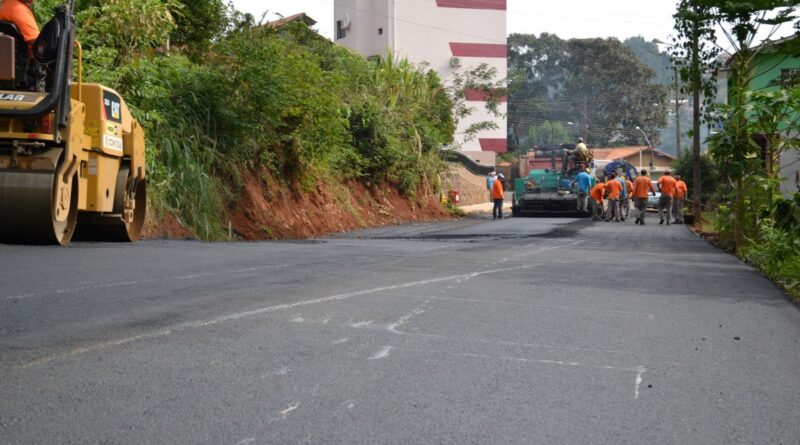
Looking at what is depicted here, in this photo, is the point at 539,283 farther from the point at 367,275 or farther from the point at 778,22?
the point at 778,22

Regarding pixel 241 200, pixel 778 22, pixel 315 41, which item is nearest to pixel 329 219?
pixel 241 200

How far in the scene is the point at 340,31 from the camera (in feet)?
233

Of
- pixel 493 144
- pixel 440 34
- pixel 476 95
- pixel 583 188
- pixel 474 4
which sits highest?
pixel 474 4

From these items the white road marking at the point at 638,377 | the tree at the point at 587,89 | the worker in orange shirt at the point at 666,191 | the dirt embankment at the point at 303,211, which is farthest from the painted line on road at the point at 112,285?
the tree at the point at 587,89

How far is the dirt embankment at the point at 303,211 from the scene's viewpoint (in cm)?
2311

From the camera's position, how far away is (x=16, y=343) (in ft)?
21.1

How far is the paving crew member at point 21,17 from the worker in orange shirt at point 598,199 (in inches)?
991

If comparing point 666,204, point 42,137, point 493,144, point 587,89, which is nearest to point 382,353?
point 42,137

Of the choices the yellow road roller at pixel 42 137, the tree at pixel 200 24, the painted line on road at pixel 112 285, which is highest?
the tree at pixel 200 24

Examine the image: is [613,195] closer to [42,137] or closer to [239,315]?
[42,137]

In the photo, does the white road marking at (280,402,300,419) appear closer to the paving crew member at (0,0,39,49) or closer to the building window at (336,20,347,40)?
the paving crew member at (0,0,39,49)

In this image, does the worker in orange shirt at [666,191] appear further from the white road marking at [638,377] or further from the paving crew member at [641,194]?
the white road marking at [638,377]

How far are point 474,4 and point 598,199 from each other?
128 feet

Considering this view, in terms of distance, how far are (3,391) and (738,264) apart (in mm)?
12757
